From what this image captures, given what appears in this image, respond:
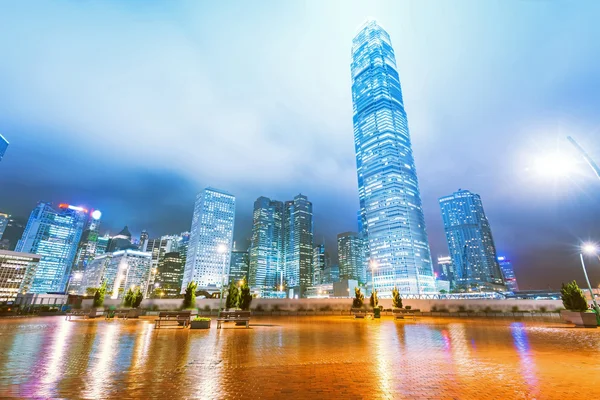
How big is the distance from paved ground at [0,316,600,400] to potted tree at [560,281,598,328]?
348 inches

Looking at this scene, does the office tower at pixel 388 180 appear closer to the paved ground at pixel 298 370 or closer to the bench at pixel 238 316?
the bench at pixel 238 316

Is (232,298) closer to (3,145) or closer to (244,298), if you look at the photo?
(244,298)

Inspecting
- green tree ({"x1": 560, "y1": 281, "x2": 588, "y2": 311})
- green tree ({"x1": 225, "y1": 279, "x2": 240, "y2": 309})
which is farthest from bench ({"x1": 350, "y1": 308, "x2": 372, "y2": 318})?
green tree ({"x1": 560, "y1": 281, "x2": 588, "y2": 311})

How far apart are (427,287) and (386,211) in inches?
1755

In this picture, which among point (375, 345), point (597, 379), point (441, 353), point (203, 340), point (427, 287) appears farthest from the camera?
point (427, 287)

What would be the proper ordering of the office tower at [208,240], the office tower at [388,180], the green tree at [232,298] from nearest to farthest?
1. the green tree at [232,298]
2. the office tower at [388,180]
3. the office tower at [208,240]

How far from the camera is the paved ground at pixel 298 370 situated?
5016mm

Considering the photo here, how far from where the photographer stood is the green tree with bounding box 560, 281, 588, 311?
17141 millimetres

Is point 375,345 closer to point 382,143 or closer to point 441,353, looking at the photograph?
point 441,353

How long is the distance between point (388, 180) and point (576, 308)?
453 feet

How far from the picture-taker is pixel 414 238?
143 m

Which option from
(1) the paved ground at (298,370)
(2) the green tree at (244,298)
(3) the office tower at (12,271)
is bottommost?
(1) the paved ground at (298,370)

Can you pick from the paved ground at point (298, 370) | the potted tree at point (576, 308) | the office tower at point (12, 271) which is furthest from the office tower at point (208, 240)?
the paved ground at point (298, 370)

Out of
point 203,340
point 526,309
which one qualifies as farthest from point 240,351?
point 526,309
